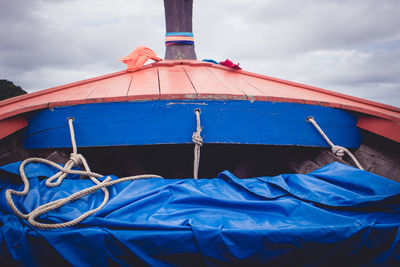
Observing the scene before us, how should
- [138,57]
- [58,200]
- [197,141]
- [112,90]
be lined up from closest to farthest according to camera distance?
1. [58,200]
2. [197,141]
3. [112,90]
4. [138,57]

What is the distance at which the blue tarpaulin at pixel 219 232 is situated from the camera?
739mm

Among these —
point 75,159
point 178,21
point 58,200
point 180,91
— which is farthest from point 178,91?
point 178,21

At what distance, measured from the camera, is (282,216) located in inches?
33.7

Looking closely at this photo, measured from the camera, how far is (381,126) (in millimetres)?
1407

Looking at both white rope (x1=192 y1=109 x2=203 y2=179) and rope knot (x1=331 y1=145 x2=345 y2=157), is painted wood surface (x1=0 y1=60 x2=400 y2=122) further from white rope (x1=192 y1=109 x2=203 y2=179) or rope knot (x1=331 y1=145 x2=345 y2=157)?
rope knot (x1=331 y1=145 x2=345 y2=157)

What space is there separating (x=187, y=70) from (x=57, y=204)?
64.5 inches

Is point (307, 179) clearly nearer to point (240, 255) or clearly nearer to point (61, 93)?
point (240, 255)

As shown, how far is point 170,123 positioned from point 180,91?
0.76ft

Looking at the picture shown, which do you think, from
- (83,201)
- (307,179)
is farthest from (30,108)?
(307,179)

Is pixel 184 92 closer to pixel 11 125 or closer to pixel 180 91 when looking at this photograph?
pixel 180 91

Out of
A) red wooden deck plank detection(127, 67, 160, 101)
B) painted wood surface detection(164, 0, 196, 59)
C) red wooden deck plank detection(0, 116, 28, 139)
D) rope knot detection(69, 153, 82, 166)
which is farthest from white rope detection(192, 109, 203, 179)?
painted wood surface detection(164, 0, 196, 59)

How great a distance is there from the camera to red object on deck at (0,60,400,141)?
1.38 metres

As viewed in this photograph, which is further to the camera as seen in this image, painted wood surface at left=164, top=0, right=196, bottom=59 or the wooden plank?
painted wood surface at left=164, top=0, right=196, bottom=59

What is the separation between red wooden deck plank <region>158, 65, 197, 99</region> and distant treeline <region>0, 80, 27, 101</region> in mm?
3939
